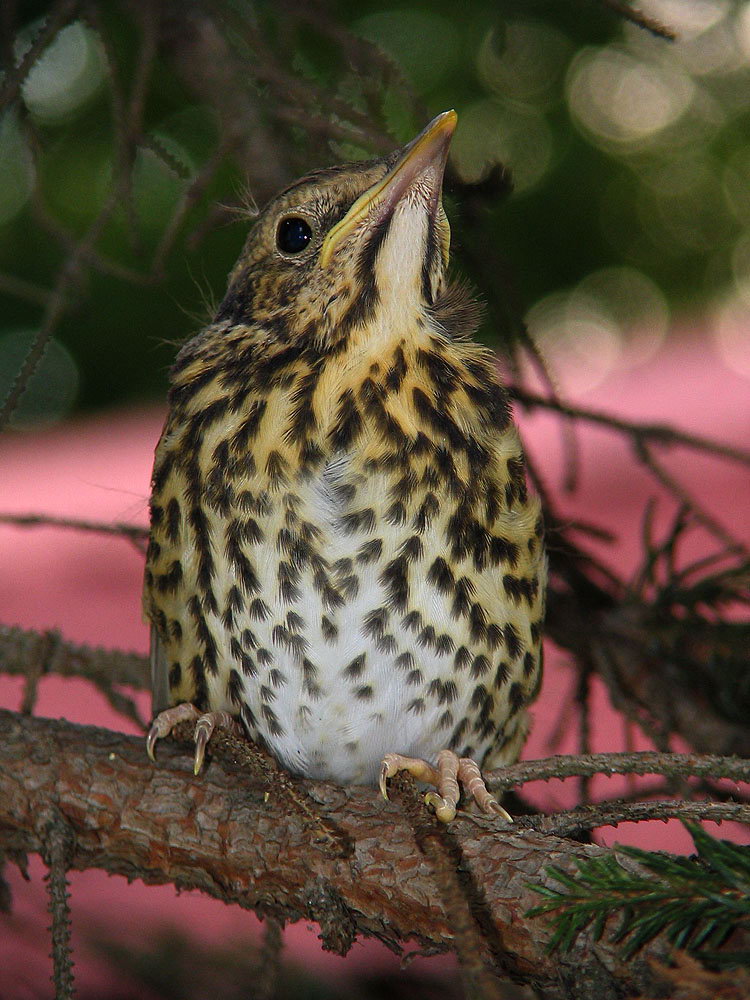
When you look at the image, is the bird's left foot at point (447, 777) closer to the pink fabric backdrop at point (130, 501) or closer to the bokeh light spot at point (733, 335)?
the pink fabric backdrop at point (130, 501)

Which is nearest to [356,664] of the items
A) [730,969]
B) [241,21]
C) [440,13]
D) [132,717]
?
[132,717]

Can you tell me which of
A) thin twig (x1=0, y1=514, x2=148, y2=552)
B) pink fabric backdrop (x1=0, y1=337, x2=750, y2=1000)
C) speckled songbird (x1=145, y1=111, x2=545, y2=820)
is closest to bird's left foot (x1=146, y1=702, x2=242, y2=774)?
speckled songbird (x1=145, y1=111, x2=545, y2=820)

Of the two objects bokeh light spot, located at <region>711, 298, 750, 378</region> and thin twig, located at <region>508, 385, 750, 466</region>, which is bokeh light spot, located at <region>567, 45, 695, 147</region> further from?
thin twig, located at <region>508, 385, 750, 466</region>

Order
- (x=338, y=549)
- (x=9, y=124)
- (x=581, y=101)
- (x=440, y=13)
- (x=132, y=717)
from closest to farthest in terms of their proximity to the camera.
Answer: (x=338, y=549) → (x=132, y=717) → (x=9, y=124) → (x=440, y=13) → (x=581, y=101)

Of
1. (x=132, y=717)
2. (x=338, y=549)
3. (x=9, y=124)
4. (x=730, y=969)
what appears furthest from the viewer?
(x=9, y=124)

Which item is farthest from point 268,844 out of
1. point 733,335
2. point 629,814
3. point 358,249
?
point 733,335

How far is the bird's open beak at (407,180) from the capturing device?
24.2 inches

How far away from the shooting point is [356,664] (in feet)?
2.18

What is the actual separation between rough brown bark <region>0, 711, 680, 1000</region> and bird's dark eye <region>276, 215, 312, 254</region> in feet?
1.05

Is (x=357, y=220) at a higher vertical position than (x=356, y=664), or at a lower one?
higher

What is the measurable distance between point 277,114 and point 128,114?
9cm

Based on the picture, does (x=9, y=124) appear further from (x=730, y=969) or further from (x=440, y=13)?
(x=730, y=969)

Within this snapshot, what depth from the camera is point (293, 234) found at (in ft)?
2.33

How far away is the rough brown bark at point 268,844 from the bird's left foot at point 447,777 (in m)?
0.02
